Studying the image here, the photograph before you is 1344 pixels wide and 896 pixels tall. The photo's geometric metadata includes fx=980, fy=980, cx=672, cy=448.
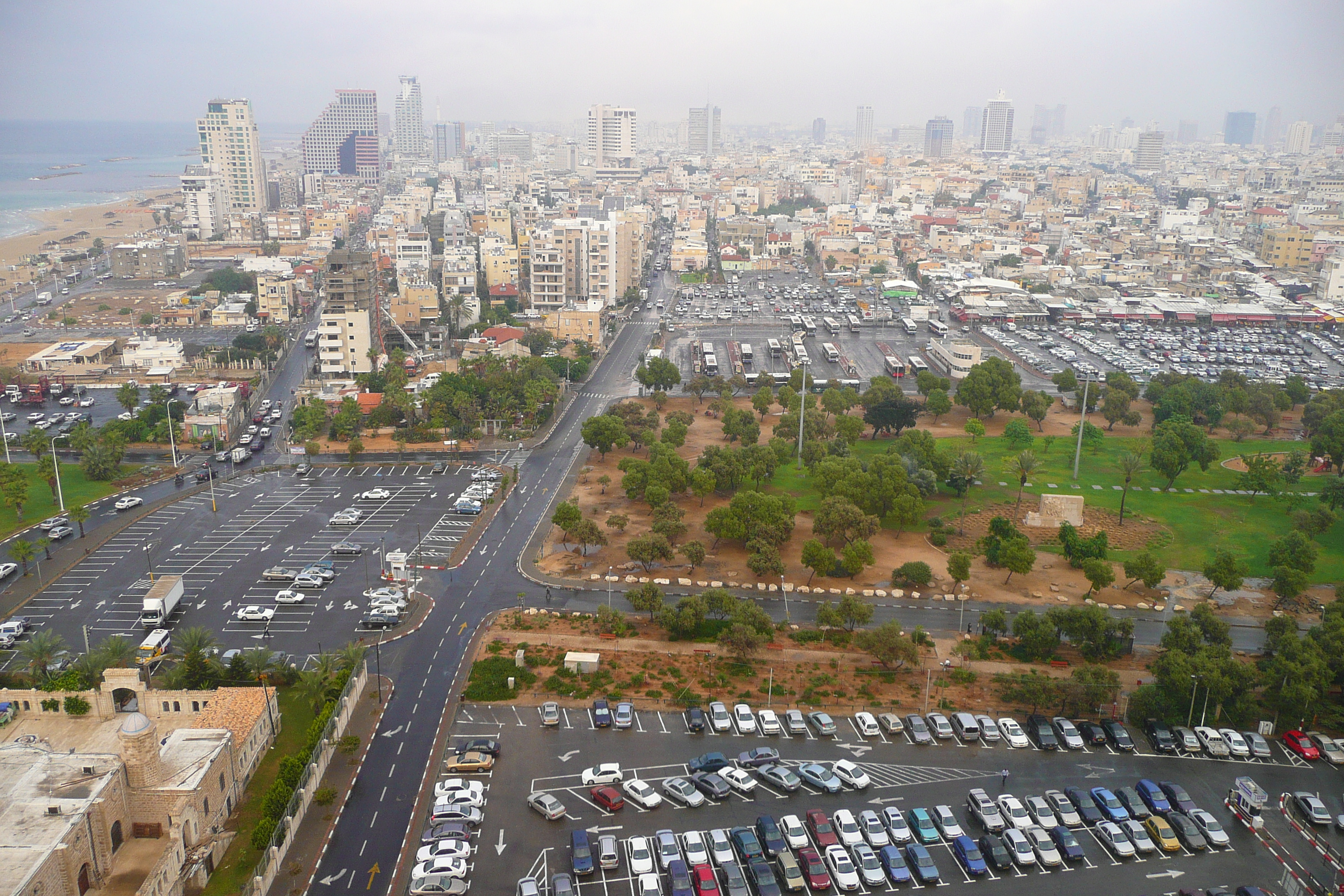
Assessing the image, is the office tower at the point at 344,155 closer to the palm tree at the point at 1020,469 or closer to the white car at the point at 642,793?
the palm tree at the point at 1020,469

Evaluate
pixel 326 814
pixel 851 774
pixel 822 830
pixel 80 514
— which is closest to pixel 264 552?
pixel 80 514

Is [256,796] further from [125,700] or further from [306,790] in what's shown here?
[125,700]

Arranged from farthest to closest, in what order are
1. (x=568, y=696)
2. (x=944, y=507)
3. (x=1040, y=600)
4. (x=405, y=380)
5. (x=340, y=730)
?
1. (x=405, y=380)
2. (x=944, y=507)
3. (x=1040, y=600)
4. (x=568, y=696)
5. (x=340, y=730)

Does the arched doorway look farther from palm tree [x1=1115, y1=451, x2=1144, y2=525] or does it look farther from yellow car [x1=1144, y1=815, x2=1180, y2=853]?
palm tree [x1=1115, y1=451, x2=1144, y2=525]

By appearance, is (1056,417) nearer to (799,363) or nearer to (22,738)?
(799,363)

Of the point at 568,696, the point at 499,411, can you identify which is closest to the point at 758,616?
the point at 568,696

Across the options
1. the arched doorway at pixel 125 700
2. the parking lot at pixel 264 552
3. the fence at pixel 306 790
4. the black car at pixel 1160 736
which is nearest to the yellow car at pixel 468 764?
the fence at pixel 306 790

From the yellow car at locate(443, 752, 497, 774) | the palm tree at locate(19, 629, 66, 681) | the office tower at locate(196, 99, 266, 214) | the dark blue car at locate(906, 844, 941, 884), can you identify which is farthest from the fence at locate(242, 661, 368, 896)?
the office tower at locate(196, 99, 266, 214)

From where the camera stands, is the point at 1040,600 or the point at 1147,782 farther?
the point at 1040,600
